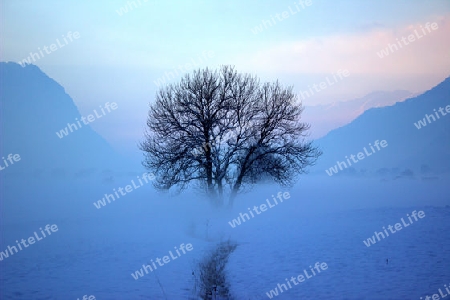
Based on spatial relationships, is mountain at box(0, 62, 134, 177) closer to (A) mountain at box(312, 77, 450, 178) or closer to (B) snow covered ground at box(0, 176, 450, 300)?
(B) snow covered ground at box(0, 176, 450, 300)

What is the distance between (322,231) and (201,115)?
11.0m

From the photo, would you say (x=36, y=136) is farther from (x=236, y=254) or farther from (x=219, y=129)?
(x=236, y=254)

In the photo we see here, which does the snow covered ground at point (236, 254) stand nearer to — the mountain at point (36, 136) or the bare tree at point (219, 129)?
the bare tree at point (219, 129)

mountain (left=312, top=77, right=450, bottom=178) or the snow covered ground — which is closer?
the snow covered ground

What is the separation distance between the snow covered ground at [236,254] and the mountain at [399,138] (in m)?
72.3

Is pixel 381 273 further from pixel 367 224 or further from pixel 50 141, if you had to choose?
pixel 50 141

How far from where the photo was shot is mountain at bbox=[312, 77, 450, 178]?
111938 millimetres

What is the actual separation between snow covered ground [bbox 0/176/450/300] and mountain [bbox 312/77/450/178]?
72293 millimetres

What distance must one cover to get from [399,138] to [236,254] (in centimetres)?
16474

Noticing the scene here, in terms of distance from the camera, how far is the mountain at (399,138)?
367ft

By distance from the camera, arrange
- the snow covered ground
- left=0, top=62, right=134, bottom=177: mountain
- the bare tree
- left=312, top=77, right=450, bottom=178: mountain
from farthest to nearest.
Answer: left=0, top=62, right=134, bottom=177: mountain, left=312, top=77, right=450, bottom=178: mountain, the bare tree, the snow covered ground

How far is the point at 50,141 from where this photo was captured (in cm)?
13962

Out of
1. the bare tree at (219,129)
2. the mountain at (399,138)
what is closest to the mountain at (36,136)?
the bare tree at (219,129)

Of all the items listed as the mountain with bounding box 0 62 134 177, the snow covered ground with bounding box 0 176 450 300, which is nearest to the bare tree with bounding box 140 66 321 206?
the snow covered ground with bounding box 0 176 450 300
